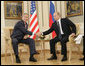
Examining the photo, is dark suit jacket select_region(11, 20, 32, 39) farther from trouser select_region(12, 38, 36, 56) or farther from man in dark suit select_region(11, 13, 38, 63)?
trouser select_region(12, 38, 36, 56)

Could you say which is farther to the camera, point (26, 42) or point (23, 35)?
point (23, 35)

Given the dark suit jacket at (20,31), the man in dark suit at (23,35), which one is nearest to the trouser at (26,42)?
the man in dark suit at (23,35)

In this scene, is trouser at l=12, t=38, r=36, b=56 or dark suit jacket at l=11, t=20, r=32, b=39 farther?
dark suit jacket at l=11, t=20, r=32, b=39

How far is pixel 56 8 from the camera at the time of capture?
7520 millimetres

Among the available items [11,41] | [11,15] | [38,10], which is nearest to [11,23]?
[11,15]

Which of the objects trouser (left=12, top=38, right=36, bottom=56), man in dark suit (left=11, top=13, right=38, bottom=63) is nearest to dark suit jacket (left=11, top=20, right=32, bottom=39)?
man in dark suit (left=11, top=13, right=38, bottom=63)

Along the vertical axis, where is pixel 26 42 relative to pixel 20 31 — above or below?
below

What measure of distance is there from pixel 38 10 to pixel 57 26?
2726 mm

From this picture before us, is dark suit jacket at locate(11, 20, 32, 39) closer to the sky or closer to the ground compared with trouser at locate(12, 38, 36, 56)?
closer to the sky

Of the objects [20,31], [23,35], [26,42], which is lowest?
[26,42]

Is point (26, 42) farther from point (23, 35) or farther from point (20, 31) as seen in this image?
point (20, 31)

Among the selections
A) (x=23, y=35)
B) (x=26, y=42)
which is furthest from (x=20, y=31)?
(x=26, y=42)

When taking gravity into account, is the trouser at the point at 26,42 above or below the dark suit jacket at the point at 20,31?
below

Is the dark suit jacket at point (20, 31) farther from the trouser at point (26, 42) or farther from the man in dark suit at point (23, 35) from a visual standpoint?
the trouser at point (26, 42)
